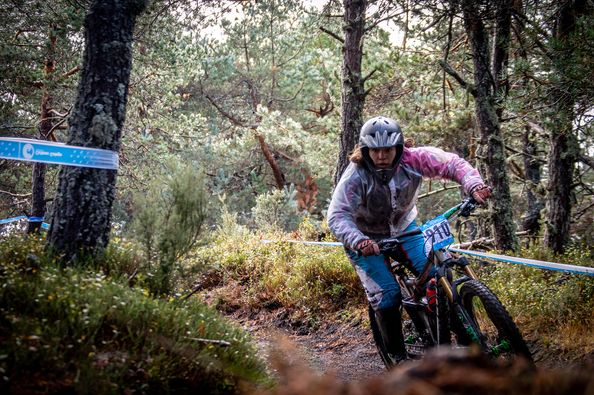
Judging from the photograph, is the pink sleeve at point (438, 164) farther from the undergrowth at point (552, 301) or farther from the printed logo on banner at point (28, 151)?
the printed logo on banner at point (28, 151)

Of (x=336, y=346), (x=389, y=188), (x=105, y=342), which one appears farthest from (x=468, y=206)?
(x=336, y=346)

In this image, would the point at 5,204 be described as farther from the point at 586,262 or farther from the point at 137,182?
the point at 586,262

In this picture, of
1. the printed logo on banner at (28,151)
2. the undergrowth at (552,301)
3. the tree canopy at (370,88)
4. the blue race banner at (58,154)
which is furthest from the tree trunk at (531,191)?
the printed logo on banner at (28,151)

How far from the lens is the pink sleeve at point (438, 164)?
462 cm

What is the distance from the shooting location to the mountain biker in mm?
4617

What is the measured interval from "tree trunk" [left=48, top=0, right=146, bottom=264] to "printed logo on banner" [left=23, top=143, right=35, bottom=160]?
0.32 metres

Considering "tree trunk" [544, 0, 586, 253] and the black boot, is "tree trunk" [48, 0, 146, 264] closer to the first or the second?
the black boot

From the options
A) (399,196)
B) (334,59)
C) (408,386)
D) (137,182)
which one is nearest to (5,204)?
(137,182)

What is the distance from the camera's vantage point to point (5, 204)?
15.6 metres

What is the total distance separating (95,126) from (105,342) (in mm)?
2458

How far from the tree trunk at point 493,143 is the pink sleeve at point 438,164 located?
3695mm

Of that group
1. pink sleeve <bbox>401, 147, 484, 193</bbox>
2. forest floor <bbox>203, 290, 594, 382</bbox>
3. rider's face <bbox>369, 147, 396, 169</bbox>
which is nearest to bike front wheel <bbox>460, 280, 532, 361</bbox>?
pink sleeve <bbox>401, 147, 484, 193</bbox>

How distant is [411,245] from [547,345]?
5.41 ft

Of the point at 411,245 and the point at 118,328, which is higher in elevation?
the point at 411,245
